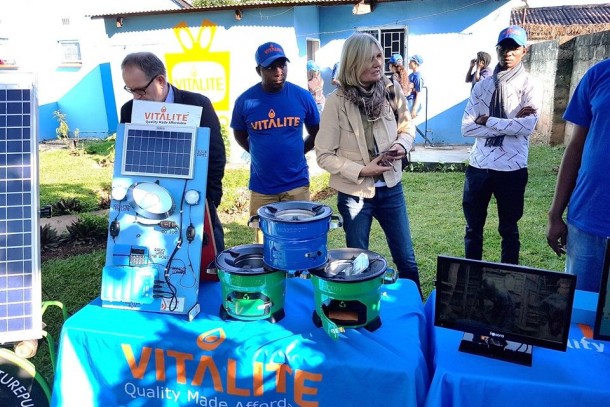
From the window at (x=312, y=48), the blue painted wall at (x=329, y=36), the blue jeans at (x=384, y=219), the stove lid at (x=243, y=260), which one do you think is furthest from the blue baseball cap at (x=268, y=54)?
the window at (x=312, y=48)

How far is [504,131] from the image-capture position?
319cm

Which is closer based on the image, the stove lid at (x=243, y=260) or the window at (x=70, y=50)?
the stove lid at (x=243, y=260)

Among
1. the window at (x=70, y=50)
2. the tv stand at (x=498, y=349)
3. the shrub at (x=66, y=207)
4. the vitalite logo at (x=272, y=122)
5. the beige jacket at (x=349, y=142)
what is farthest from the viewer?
the window at (x=70, y=50)

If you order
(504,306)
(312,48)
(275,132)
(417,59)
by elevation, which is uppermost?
(312,48)

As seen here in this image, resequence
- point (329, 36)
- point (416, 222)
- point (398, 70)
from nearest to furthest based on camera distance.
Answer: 1. point (416, 222)
2. point (398, 70)
3. point (329, 36)

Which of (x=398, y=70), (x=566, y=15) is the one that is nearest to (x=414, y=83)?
(x=398, y=70)

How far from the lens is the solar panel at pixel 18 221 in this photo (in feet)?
6.92

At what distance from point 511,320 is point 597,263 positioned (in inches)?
26.1

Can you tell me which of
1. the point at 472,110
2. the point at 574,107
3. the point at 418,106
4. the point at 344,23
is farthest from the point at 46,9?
the point at 574,107

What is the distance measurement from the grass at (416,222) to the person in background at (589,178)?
5.39ft

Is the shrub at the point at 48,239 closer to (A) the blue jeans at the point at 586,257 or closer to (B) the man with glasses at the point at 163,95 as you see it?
(B) the man with glasses at the point at 163,95

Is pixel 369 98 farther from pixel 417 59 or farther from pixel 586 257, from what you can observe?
pixel 417 59

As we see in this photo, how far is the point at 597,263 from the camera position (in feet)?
7.09

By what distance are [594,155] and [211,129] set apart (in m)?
1.93
